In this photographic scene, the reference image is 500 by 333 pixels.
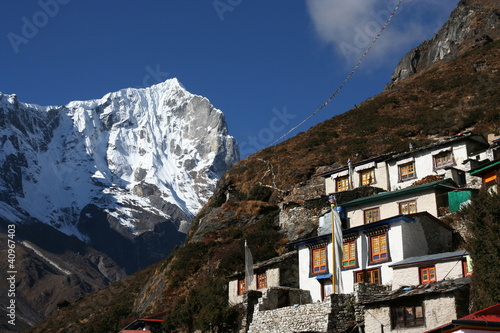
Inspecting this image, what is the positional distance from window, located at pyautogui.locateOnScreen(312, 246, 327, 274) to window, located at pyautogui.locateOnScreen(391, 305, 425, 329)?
29.7 feet

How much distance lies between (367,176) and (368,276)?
2015 centimetres

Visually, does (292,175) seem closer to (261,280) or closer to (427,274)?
(261,280)

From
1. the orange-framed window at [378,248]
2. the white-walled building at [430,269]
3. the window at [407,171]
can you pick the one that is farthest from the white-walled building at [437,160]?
the white-walled building at [430,269]

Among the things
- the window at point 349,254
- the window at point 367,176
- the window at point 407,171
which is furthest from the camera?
the window at point 367,176

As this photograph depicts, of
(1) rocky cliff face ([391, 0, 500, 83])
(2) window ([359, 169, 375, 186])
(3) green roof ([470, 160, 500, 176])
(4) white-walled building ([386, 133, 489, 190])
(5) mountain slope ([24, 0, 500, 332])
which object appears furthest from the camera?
(1) rocky cliff face ([391, 0, 500, 83])

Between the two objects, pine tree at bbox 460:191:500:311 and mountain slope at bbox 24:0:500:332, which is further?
mountain slope at bbox 24:0:500:332

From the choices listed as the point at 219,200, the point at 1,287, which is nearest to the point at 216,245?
the point at 219,200

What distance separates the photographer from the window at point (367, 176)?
50.1 m

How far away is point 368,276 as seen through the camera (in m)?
31.4

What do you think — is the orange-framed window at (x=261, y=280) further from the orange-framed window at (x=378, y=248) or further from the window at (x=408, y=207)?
A: the window at (x=408, y=207)

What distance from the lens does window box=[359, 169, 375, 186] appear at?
50091mm

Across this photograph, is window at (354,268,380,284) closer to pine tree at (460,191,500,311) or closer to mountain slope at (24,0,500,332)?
pine tree at (460,191,500,311)

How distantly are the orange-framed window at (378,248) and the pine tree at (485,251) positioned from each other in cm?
684

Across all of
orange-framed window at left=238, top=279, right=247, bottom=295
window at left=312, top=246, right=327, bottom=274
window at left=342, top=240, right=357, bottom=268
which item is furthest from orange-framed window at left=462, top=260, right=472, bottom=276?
orange-framed window at left=238, top=279, right=247, bottom=295
